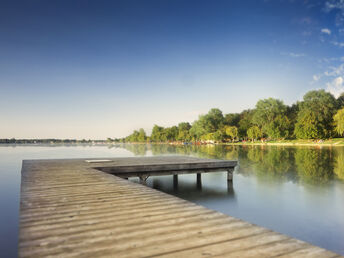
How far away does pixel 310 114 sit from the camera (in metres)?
53.4

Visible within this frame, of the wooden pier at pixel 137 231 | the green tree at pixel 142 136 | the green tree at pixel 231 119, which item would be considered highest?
the green tree at pixel 231 119

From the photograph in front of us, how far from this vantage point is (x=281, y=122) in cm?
5906

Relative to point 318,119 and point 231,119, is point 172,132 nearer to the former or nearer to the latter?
point 231,119

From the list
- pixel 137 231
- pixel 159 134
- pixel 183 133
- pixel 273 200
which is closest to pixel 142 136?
pixel 159 134

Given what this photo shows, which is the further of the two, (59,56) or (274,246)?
(59,56)

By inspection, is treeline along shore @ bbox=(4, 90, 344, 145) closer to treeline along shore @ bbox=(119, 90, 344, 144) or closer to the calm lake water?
treeline along shore @ bbox=(119, 90, 344, 144)

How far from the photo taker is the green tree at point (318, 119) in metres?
48.9

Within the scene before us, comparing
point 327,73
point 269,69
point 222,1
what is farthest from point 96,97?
point 327,73

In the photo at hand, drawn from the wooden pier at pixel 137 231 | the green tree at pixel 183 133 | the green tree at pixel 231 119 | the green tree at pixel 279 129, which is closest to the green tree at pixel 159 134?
the green tree at pixel 183 133

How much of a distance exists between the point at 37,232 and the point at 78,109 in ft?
181

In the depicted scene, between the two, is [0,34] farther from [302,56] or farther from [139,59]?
[302,56]

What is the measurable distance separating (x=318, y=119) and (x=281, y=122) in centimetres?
940

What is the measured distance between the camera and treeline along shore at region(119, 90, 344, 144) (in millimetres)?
49812

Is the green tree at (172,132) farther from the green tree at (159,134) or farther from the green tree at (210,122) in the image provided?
the green tree at (210,122)
